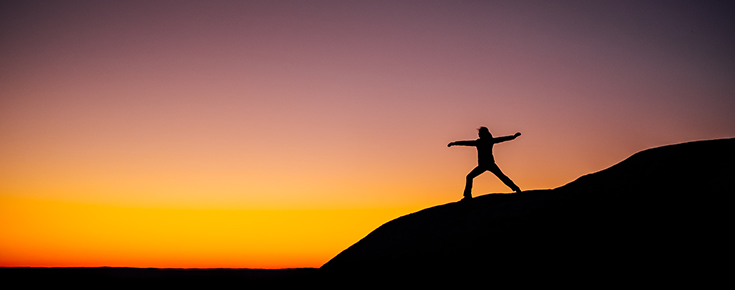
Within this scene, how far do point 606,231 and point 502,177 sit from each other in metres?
4.64

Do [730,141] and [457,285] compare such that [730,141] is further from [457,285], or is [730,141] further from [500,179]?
[457,285]

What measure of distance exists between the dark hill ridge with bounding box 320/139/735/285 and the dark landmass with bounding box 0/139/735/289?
1cm

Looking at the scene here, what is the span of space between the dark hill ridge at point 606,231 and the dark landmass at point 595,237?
1 centimetres

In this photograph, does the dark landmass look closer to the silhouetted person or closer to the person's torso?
the silhouetted person

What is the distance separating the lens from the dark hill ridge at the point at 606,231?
629cm

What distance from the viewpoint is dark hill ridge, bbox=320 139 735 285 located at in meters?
6.29

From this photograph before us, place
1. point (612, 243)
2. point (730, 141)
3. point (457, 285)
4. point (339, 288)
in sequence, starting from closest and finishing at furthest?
point (612, 243), point (457, 285), point (730, 141), point (339, 288)

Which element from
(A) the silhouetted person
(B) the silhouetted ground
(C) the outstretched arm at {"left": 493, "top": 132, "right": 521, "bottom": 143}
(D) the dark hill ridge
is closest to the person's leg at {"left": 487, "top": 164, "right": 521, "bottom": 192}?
(A) the silhouetted person

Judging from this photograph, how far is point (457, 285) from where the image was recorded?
24.0ft

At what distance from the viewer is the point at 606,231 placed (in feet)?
23.3

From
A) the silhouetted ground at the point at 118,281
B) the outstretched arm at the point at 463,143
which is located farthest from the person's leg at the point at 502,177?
the silhouetted ground at the point at 118,281

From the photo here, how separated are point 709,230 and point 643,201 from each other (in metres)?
1.17

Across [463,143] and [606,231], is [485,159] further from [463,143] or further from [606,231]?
[606,231]

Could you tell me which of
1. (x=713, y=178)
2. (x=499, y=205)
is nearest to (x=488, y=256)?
(x=499, y=205)
